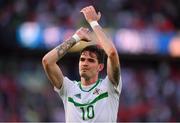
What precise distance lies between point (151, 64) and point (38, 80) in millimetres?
3895

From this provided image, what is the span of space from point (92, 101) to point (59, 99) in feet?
38.4

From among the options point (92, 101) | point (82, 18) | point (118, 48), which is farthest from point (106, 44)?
point (118, 48)

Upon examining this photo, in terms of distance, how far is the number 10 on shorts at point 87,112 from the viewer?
24.3 feet

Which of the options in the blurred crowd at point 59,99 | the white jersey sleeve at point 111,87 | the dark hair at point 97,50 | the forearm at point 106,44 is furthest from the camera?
the blurred crowd at point 59,99

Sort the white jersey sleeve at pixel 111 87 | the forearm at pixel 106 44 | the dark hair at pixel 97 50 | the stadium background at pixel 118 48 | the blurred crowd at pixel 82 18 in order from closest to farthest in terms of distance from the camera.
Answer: the forearm at pixel 106 44 < the white jersey sleeve at pixel 111 87 < the dark hair at pixel 97 50 < the stadium background at pixel 118 48 < the blurred crowd at pixel 82 18

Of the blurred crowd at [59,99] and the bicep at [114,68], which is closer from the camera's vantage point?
the bicep at [114,68]

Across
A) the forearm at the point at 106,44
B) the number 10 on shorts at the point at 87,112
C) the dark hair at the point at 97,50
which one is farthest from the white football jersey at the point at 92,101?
the forearm at the point at 106,44

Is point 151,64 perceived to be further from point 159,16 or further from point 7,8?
point 7,8

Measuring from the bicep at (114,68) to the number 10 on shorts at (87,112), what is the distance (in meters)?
0.34

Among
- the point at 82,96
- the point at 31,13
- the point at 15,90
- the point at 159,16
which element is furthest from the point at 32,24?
the point at 82,96

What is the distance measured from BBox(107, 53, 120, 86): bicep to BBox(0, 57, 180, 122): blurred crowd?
10.1 meters

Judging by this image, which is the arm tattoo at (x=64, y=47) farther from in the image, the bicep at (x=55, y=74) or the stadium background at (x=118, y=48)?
the stadium background at (x=118, y=48)

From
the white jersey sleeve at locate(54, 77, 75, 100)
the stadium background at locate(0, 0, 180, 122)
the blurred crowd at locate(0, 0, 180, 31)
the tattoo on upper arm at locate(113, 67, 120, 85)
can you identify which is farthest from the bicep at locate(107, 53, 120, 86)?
the blurred crowd at locate(0, 0, 180, 31)

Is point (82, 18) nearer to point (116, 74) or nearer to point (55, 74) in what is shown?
point (55, 74)
